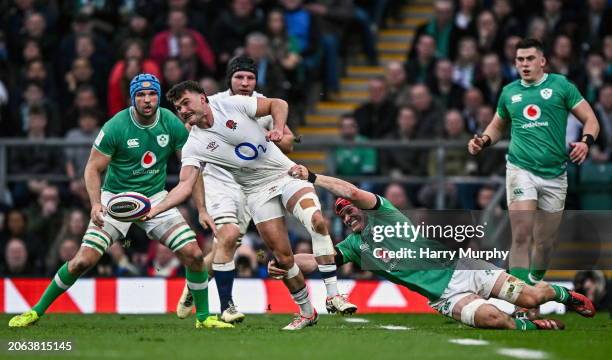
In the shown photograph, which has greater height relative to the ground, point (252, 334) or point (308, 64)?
point (308, 64)

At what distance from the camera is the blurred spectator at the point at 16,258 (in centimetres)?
1909

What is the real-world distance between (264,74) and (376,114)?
1.67 meters

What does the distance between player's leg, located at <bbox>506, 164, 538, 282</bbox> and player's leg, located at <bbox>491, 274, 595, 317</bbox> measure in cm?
96

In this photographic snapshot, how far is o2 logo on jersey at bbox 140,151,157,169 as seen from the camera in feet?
48.1

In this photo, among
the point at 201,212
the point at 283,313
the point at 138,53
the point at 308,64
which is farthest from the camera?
the point at 308,64

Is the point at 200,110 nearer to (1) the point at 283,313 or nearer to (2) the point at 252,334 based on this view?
(2) the point at 252,334

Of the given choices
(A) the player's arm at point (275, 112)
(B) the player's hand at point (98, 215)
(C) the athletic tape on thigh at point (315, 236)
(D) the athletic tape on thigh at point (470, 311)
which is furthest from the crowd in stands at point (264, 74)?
(B) the player's hand at point (98, 215)

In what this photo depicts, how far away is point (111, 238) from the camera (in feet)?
48.5

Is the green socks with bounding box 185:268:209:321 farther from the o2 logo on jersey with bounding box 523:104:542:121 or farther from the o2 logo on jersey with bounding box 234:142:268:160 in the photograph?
→ the o2 logo on jersey with bounding box 523:104:542:121

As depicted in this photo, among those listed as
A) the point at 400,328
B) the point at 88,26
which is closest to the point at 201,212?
the point at 400,328

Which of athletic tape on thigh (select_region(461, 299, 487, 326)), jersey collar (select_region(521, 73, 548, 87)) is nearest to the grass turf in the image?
athletic tape on thigh (select_region(461, 299, 487, 326))

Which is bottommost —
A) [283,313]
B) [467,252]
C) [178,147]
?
[283,313]

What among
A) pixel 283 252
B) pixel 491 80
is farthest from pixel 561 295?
pixel 491 80

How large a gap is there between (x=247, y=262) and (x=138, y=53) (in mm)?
Result: 3692
